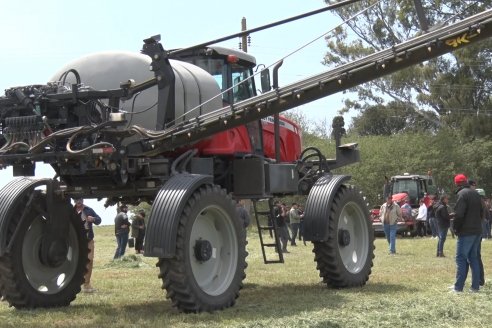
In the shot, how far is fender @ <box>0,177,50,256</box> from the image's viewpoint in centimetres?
1005

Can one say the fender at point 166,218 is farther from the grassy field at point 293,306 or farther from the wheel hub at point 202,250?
the grassy field at point 293,306

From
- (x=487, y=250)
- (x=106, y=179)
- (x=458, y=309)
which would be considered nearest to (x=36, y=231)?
(x=106, y=179)

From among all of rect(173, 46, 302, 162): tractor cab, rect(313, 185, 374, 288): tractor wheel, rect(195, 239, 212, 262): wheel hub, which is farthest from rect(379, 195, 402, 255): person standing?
rect(195, 239, 212, 262): wheel hub

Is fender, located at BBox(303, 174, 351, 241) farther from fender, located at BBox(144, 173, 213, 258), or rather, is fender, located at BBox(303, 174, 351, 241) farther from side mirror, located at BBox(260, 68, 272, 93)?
fender, located at BBox(144, 173, 213, 258)

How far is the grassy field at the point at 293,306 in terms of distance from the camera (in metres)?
8.90

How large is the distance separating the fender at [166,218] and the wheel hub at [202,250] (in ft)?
2.14

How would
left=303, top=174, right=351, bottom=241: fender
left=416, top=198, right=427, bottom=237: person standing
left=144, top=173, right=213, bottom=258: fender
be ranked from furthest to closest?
left=416, top=198, right=427, bottom=237: person standing
left=303, top=174, right=351, bottom=241: fender
left=144, top=173, right=213, bottom=258: fender

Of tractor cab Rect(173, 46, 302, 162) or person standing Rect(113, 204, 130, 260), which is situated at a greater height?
tractor cab Rect(173, 46, 302, 162)

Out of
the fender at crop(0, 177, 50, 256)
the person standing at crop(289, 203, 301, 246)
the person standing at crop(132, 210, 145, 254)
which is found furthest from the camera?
the person standing at crop(289, 203, 301, 246)

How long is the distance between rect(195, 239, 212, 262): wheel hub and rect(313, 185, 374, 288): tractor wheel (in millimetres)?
2639

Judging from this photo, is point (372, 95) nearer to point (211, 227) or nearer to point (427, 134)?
point (427, 134)

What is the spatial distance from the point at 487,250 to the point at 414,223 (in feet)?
37.6

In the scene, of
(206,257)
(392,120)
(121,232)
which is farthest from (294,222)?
(392,120)

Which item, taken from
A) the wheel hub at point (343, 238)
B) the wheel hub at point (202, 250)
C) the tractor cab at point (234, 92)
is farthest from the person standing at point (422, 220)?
the wheel hub at point (202, 250)
